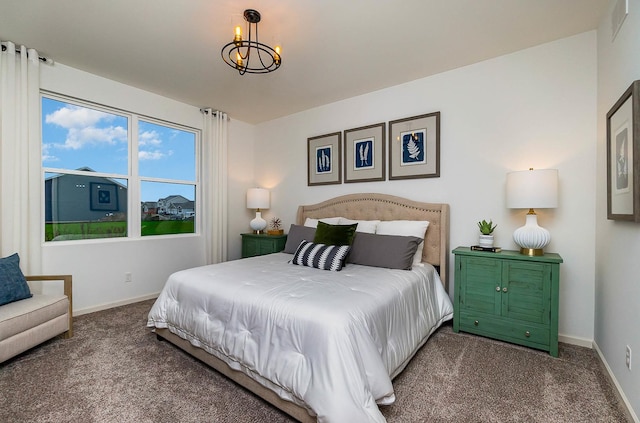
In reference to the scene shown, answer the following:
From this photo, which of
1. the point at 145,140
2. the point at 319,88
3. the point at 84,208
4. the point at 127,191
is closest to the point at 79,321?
the point at 84,208

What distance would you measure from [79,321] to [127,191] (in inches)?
60.7

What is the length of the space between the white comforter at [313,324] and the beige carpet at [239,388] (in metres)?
0.18

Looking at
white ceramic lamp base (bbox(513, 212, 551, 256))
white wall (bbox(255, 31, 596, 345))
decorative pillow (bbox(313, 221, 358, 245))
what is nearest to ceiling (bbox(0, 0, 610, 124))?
white wall (bbox(255, 31, 596, 345))

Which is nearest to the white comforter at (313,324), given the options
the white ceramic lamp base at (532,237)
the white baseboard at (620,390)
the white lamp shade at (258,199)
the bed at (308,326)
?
the bed at (308,326)

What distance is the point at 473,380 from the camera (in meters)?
1.94

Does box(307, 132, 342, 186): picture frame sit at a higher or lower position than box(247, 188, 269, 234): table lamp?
higher

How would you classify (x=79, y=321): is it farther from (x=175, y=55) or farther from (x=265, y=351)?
(x=175, y=55)

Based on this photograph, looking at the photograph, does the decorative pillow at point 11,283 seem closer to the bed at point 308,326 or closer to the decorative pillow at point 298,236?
the bed at point 308,326

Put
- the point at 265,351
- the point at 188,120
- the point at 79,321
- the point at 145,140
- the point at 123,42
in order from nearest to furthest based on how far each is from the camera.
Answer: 1. the point at 265,351
2. the point at 123,42
3. the point at 79,321
4. the point at 145,140
5. the point at 188,120

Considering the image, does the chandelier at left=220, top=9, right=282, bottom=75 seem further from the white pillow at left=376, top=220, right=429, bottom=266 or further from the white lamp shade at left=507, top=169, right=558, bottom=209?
the white lamp shade at left=507, top=169, right=558, bottom=209

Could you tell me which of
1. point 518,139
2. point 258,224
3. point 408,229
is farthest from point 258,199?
point 518,139

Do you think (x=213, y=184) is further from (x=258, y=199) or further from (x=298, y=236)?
(x=298, y=236)

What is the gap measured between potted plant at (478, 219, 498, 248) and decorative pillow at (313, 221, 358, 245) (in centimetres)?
120

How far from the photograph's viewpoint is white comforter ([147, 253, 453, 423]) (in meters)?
1.41
